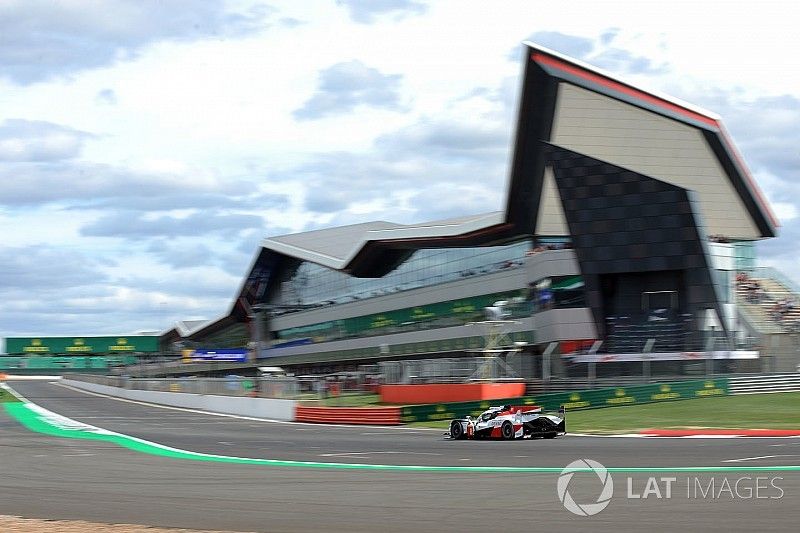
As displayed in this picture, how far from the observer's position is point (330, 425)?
39.6 m

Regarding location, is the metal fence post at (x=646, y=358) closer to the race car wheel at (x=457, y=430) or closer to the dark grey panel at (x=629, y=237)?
the dark grey panel at (x=629, y=237)

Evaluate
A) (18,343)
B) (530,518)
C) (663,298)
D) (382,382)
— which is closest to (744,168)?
(663,298)

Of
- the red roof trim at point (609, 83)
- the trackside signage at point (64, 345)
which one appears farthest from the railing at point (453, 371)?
the trackside signage at point (64, 345)

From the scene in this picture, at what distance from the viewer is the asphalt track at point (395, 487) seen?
37.7 ft

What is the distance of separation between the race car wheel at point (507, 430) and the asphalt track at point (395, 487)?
2.52ft

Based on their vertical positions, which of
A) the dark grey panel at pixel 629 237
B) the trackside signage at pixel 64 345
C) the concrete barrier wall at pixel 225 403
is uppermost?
the dark grey panel at pixel 629 237

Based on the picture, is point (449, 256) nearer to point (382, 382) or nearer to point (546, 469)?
point (382, 382)

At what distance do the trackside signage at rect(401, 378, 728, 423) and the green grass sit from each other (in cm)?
34

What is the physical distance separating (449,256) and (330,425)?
116ft

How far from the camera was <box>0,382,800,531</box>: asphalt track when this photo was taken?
11500 millimetres

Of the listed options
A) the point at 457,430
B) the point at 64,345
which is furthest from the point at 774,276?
the point at 64,345

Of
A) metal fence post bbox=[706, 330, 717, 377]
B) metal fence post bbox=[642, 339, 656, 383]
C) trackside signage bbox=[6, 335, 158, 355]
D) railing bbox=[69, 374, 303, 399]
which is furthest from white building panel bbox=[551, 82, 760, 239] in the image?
trackside signage bbox=[6, 335, 158, 355]

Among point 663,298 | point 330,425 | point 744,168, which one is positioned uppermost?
point 744,168

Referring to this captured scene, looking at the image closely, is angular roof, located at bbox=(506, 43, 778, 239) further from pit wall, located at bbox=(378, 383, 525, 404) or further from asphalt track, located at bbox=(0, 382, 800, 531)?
asphalt track, located at bbox=(0, 382, 800, 531)
